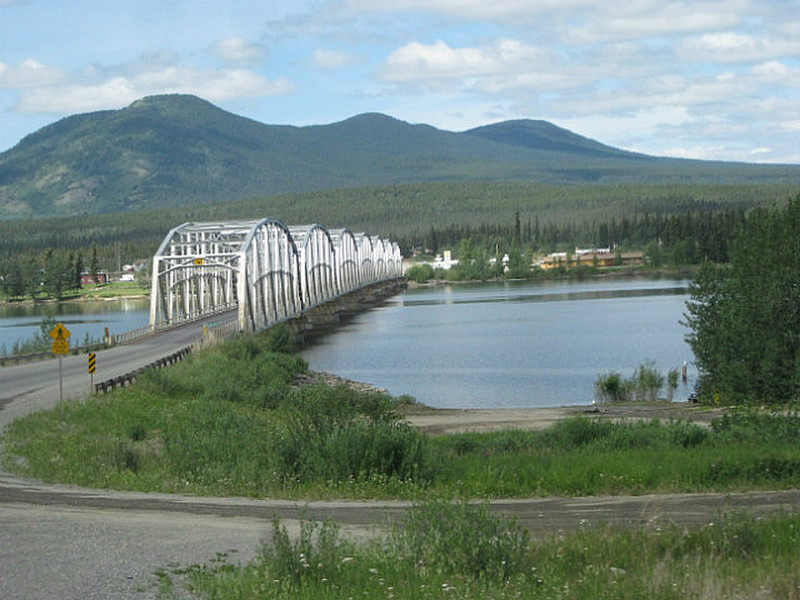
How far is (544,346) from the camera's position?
2844 inches

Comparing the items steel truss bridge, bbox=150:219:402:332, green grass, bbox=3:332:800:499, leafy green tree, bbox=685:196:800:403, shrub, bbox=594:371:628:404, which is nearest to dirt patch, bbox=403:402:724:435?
leafy green tree, bbox=685:196:800:403

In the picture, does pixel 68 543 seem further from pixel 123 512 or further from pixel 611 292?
pixel 611 292

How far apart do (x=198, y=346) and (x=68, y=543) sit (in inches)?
1541

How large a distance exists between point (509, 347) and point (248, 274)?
1711cm

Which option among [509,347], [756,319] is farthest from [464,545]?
[509,347]

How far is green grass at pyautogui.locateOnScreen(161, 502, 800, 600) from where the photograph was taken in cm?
1031

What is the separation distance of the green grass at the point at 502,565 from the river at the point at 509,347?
33152 millimetres

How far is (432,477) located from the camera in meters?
18.9

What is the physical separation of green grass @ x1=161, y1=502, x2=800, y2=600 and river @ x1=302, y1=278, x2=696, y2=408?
33152mm

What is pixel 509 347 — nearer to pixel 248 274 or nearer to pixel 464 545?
pixel 248 274

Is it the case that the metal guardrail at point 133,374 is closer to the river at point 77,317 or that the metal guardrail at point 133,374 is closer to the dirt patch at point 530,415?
the dirt patch at point 530,415

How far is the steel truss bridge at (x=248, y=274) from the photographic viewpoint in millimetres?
73438

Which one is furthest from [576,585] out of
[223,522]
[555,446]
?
[555,446]

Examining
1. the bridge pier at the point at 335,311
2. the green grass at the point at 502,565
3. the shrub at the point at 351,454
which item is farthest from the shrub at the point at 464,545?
the bridge pier at the point at 335,311
